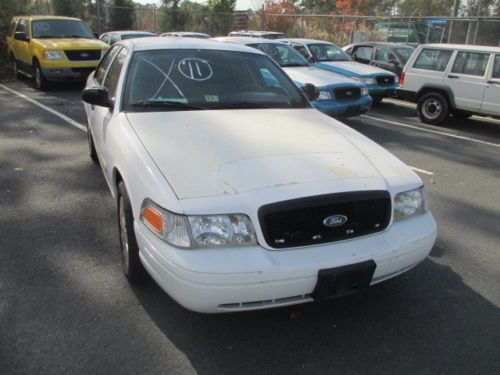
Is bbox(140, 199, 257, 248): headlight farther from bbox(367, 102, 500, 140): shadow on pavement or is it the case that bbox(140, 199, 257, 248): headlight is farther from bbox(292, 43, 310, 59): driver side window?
bbox(292, 43, 310, 59): driver side window

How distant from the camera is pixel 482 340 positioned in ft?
9.68

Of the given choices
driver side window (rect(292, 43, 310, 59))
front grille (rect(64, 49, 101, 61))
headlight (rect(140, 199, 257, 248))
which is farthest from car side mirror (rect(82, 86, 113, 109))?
driver side window (rect(292, 43, 310, 59))

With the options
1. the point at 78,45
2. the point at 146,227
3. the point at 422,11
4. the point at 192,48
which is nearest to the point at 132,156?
the point at 146,227

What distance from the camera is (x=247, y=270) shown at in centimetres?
245

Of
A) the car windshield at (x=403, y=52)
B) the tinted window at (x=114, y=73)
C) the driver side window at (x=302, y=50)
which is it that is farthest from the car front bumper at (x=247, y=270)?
the car windshield at (x=403, y=52)

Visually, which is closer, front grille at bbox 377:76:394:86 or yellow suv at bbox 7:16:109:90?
yellow suv at bbox 7:16:109:90

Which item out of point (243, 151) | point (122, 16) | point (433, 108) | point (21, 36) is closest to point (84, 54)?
point (21, 36)

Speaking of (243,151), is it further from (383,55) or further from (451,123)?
(383,55)

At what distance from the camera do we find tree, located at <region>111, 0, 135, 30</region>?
2681 cm

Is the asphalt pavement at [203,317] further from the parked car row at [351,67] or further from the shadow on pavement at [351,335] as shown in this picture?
the parked car row at [351,67]

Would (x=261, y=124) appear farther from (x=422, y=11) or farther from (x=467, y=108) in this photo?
(x=422, y=11)

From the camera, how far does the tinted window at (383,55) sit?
13.5 m

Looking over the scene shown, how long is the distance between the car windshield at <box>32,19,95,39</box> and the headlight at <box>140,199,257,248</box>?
38.4ft

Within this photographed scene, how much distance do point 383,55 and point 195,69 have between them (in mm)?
10842
